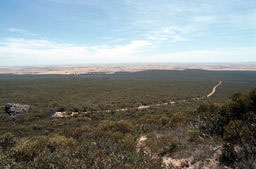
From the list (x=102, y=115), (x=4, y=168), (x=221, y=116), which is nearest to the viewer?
(x=4, y=168)

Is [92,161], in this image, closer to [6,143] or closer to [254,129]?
[6,143]

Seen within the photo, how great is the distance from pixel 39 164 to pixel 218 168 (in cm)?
453

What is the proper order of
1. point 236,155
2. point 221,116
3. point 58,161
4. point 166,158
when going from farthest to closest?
point 221,116 < point 166,158 < point 236,155 < point 58,161

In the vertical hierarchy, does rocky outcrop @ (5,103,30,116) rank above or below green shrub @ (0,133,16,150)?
below

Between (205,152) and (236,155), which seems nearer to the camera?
(236,155)

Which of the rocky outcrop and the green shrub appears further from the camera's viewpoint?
the rocky outcrop

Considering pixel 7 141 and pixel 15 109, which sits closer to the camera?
pixel 7 141

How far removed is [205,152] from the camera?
4.27m

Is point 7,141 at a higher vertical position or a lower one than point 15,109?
higher

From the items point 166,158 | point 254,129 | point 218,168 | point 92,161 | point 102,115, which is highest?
point 254,129

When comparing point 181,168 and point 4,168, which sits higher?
point 4,168

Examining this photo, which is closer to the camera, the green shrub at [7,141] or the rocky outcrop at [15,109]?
the green shrub at [7,141]

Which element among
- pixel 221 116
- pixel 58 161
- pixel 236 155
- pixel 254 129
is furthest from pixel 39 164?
pixel 221 116

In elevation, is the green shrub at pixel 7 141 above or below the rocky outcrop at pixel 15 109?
above
